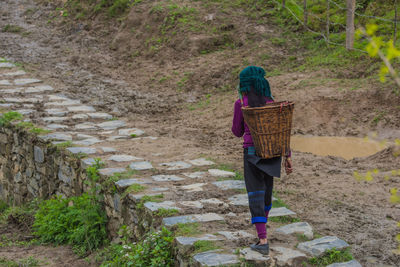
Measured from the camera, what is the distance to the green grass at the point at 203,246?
3.62m

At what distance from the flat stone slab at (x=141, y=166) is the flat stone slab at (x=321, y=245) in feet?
7.93

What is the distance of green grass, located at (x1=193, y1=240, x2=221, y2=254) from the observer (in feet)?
11.9

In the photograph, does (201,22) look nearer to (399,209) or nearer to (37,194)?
(37,194)

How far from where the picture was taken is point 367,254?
3.80m

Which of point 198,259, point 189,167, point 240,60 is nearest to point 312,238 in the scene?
point 198,259

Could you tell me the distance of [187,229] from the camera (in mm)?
3951

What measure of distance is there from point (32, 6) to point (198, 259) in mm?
14197

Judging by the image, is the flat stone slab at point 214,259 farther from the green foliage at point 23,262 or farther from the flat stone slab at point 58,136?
the flat stone slab at point 58,136

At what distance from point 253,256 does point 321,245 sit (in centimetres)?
60

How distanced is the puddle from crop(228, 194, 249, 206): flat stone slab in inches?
85.3

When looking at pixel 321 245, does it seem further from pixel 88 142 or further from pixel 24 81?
pixel 24 81

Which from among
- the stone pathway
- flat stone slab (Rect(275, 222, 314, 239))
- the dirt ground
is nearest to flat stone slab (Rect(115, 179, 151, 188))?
the stone pathway

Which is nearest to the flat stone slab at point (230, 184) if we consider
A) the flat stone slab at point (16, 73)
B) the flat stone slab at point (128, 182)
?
the flat stone slab at point (128, 182)

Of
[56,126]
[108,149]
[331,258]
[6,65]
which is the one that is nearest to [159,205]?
[331,258]
